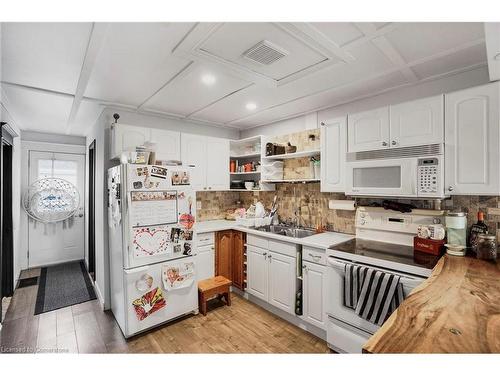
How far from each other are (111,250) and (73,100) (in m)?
1.62

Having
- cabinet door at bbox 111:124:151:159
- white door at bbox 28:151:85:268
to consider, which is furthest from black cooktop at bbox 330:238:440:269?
white door at bbox 28:151:85:268

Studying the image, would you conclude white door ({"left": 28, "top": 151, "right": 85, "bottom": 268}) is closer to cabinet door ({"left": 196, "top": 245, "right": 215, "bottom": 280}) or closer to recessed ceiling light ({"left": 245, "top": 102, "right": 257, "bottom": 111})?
cabinet door ({"left": 196, "top": 245, "right": 215, "bottom": 280})

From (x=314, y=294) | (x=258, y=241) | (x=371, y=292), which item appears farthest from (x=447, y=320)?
(x=258, y=241)

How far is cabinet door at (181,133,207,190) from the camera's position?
307 centimetres

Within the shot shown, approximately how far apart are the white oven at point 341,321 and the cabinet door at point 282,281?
44 cm

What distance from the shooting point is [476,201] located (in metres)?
1.89

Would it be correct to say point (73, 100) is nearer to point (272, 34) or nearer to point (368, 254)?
A: point (272, 34)

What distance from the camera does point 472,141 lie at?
1667mm

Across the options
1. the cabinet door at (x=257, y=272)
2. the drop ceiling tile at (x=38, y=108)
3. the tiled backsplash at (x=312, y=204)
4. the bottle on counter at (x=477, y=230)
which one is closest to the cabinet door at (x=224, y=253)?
the cabinet door at (x=257, y=272)

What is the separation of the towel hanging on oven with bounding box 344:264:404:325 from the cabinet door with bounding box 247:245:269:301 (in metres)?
1.00

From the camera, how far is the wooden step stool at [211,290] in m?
2.60

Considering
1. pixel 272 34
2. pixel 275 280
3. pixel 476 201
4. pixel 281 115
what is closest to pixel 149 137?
pixel 281 115

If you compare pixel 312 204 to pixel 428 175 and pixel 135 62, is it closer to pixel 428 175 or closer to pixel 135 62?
pixel 428 175

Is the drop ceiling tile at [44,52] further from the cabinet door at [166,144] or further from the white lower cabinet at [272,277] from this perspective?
the white lower cabinet at [272,277]
